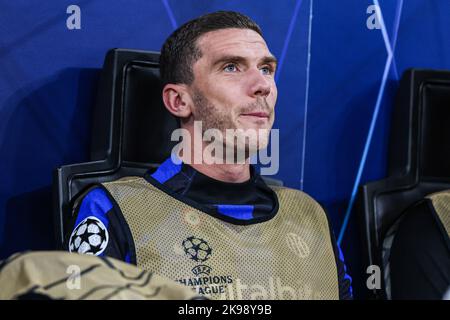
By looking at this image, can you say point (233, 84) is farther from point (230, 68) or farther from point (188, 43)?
point (188, 43)

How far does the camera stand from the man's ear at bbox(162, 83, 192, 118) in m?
1.55

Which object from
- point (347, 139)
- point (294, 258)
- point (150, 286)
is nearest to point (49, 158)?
point (294, 258)

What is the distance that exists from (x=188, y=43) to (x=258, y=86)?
0.64 ft

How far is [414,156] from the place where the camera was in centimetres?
191

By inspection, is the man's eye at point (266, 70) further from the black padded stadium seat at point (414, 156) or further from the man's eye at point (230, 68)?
the black padded stadium seat at point (414, 156)

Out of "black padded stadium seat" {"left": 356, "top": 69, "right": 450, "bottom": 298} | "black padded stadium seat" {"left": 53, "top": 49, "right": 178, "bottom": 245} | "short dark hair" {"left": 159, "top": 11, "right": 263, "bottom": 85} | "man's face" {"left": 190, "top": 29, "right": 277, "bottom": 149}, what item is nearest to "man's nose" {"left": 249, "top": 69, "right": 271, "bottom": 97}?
"man's face" {"left": 190, "top": 29, "right": 277, "bottom": 149}

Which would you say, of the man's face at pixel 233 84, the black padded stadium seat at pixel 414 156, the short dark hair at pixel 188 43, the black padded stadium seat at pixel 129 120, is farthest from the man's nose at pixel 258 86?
the black padded stadium seat at pixel 414 156

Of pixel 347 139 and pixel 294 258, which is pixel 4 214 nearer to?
pixel 294 258

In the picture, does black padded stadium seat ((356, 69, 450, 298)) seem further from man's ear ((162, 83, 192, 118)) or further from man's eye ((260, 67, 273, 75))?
man's ear ((162, 83, 192, 118))

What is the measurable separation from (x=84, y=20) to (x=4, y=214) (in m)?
0.52

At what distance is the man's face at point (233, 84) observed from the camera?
4.87ft

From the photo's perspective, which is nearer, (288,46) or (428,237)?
(428,237)

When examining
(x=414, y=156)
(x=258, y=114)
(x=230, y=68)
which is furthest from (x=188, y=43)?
(x=414, y=156)
